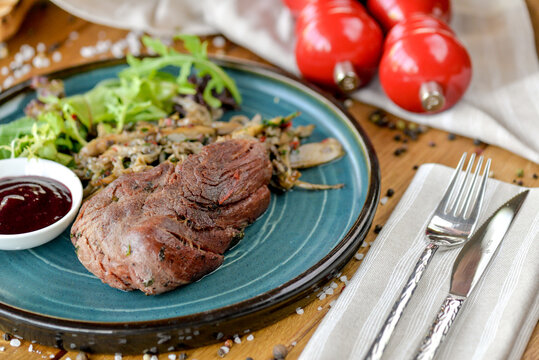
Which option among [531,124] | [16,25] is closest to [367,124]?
[531,124]

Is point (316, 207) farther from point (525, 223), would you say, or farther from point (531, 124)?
point (531, 124)

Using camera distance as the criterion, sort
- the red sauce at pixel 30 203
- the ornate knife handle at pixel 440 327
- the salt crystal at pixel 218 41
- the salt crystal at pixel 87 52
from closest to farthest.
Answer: the ornate knife handle at pixel 440 327, the red sauce at pixel 30 203, the salt crystal at pixel 87 52, the salt crystal at pixel 218 41

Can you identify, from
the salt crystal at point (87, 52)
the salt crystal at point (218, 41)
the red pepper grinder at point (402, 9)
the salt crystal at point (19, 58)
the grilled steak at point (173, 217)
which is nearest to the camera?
the grilled steak at point (173, 217)

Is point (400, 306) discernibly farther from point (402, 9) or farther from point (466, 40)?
point (466, 40)

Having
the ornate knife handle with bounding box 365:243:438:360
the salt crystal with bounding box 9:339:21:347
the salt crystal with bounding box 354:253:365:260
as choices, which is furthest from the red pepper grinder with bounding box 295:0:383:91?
the salt crystal with bounding box 9:339:21:347

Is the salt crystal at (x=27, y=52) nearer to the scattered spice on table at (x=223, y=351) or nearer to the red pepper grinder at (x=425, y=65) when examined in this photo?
the red pepper grinder at (x=425, y=65)

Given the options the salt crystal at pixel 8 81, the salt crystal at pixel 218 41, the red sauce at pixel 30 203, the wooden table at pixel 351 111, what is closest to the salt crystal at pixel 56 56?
the wooden table at pixel 351 111
